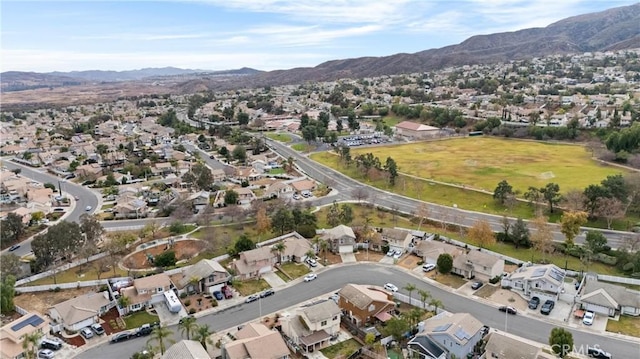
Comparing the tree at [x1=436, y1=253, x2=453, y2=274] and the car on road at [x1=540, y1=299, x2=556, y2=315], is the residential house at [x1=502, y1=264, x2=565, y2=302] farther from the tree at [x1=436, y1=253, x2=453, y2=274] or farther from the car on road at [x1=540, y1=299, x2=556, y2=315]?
the tree at [x1=436, y1=253, x2=453, y2=274]

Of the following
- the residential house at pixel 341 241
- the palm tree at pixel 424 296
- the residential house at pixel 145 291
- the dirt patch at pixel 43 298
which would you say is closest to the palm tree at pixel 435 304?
the palm tree at pixel 424 296

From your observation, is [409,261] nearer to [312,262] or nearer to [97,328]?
[312,262]

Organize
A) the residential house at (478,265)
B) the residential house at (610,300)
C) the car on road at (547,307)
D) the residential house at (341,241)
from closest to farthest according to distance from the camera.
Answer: the residential house at (610,300) → the car on road at (547,307) → the residential house at (478,265) → the residential house at (341,241)

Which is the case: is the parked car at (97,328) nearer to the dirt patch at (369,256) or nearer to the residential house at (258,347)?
the residential house at (258,347)

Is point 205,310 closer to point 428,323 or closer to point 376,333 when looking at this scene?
point 376,333

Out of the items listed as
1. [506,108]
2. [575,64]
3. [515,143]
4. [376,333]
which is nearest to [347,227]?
[376,333]
